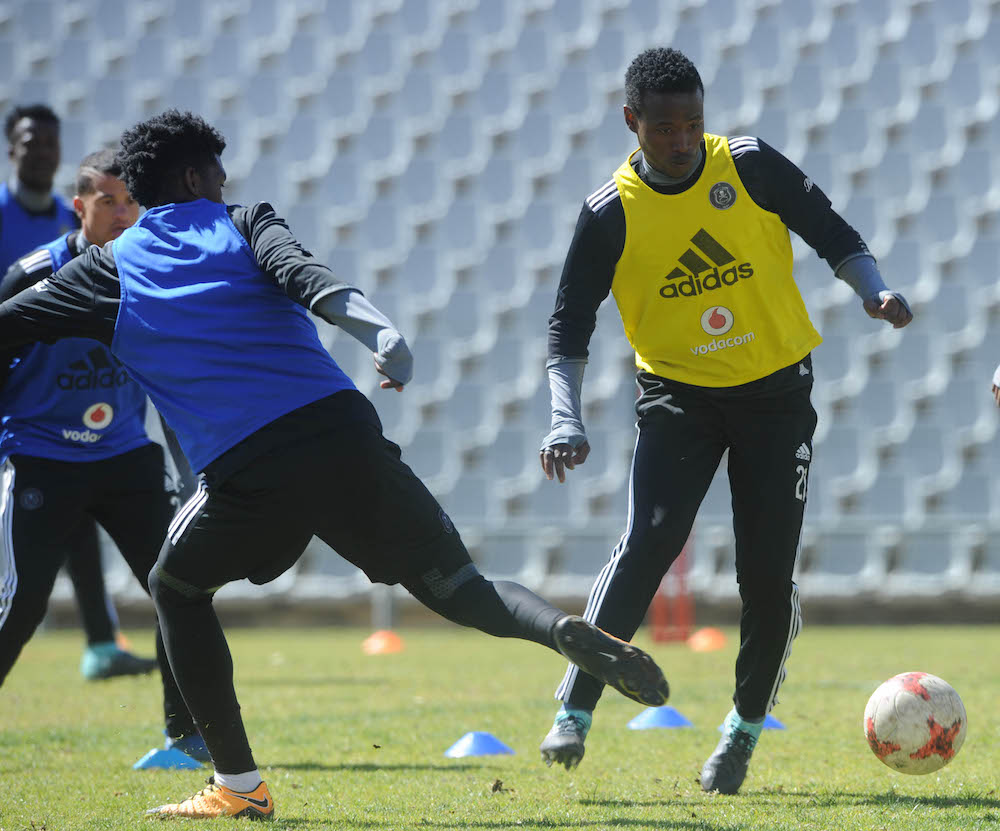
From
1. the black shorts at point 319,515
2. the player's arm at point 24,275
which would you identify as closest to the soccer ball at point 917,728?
the black shorts at point 319,515

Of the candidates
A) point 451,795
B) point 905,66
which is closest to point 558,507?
point 905,66

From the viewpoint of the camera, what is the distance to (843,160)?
16422 mm

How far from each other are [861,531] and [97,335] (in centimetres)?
1140

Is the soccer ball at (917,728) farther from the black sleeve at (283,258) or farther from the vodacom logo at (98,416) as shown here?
the vodacom logo at (98,416)

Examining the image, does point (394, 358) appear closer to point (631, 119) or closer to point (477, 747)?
point (631, 119)

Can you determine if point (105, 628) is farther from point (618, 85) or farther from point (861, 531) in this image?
point (618, 85)

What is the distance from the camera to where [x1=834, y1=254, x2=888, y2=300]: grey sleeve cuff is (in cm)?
380

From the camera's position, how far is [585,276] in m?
3.95

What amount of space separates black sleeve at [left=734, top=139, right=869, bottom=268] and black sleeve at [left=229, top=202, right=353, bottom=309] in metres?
1.43

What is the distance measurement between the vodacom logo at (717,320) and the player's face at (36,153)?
180 inches

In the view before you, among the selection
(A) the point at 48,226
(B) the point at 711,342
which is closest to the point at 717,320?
(B) the point at 711,342

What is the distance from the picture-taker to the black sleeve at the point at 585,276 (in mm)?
3898

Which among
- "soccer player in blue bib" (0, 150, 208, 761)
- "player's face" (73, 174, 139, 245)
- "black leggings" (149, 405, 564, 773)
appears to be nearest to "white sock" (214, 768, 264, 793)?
"black leggings" (149, 405, 564, 773)

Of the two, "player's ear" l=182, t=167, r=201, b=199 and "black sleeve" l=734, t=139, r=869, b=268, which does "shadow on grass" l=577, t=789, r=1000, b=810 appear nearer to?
"black sleeve" l=734, t=139, r=869, b=268
